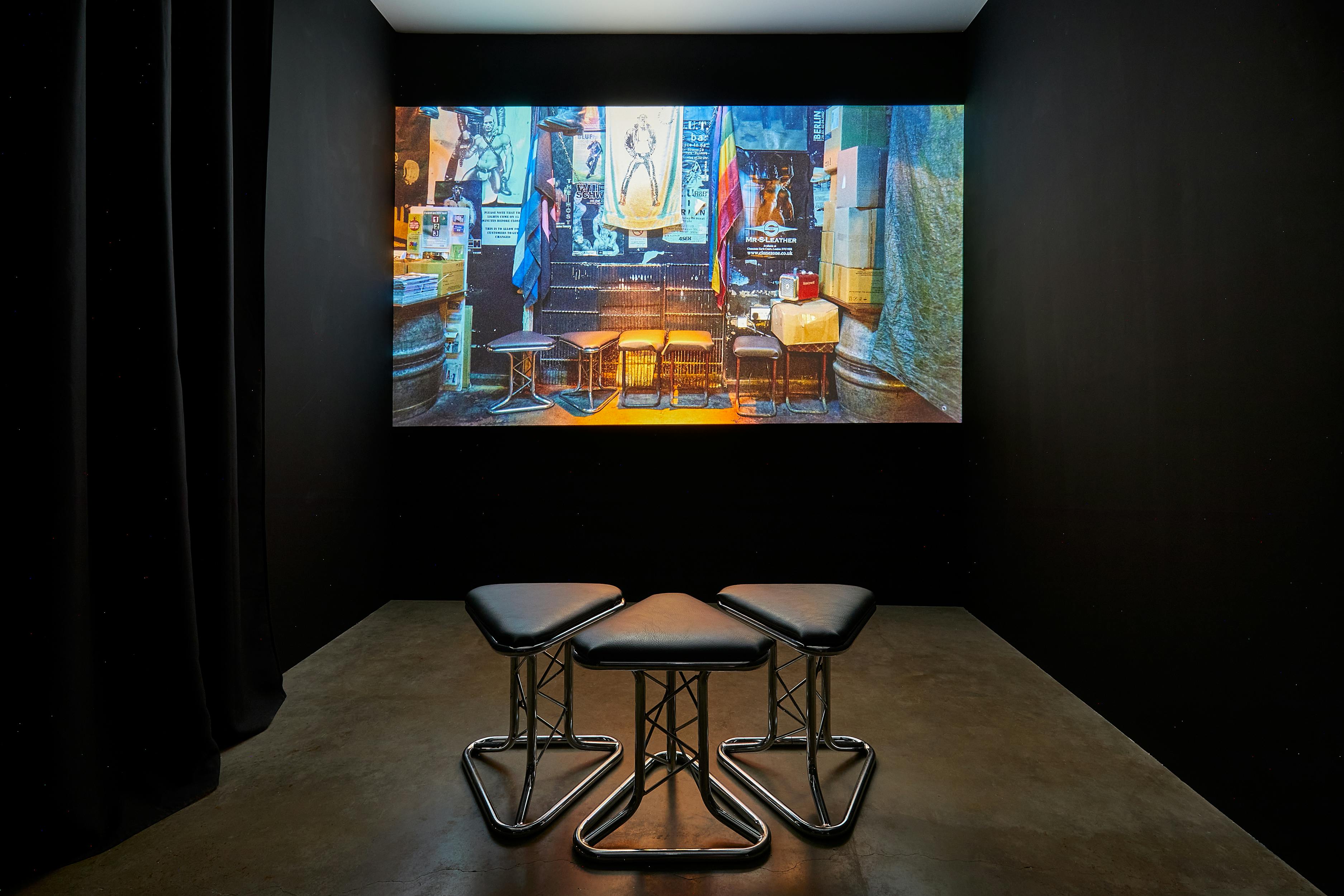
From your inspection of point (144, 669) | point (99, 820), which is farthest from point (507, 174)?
point (99, 820)

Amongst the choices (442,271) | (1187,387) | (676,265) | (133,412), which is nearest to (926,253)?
(676,265)

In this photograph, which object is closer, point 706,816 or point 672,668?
point 672,668

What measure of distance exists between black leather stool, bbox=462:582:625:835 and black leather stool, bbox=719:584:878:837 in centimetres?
38

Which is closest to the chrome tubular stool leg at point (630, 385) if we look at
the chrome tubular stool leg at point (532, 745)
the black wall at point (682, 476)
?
the black wall at point (682, 476)

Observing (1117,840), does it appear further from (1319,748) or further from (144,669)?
(144,669)

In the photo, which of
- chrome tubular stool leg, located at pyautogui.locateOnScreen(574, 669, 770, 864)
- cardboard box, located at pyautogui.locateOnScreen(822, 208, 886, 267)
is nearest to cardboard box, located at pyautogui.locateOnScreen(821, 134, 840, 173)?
cardboard box, located at pyautogui.locateOnScreen(822, 208, 886, 267)

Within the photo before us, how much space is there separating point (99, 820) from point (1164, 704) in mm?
2892

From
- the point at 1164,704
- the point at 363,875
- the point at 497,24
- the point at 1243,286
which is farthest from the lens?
the point at 497,24

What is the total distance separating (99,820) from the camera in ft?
6.05

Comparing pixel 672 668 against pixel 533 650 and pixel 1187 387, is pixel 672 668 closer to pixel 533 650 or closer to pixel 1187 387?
pixel 533 650

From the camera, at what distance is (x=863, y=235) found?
4188 millimetres

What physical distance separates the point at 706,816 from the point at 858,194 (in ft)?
10.8

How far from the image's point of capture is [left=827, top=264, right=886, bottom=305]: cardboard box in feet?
13.8

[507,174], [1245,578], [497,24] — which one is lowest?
[1245,578]
